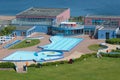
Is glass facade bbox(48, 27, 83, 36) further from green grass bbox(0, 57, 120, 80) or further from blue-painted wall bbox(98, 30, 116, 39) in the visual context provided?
→ green grass bbox(0, 57, 120, 80)

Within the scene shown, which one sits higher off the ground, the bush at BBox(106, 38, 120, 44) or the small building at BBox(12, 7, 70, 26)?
the small building at BBox(12, 7, 70, 26)

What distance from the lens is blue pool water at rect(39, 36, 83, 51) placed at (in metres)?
52.6

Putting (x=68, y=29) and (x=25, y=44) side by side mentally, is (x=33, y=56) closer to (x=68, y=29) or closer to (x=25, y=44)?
(x=25, y=44)

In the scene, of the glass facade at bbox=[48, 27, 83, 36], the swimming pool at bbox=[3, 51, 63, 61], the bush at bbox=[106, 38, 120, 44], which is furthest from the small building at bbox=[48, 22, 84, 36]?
the swimming pool at bbox=[3, 51, 63, 61]

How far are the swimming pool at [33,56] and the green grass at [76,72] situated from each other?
3.49 m

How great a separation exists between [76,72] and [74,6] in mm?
51549

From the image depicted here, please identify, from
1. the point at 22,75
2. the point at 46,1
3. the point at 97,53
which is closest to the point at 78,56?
the point at 97,53

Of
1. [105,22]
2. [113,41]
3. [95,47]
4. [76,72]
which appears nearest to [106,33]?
[113,41]

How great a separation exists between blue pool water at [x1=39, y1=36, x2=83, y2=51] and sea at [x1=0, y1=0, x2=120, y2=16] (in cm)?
2278

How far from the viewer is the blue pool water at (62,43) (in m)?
52.6

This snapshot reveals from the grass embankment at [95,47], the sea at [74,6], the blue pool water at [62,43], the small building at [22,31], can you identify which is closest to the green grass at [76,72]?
the grass embankment at [95,47]

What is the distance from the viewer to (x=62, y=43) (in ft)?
182

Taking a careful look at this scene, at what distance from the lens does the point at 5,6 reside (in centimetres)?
9319

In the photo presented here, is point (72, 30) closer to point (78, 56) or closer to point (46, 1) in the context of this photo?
point (78, 56)
